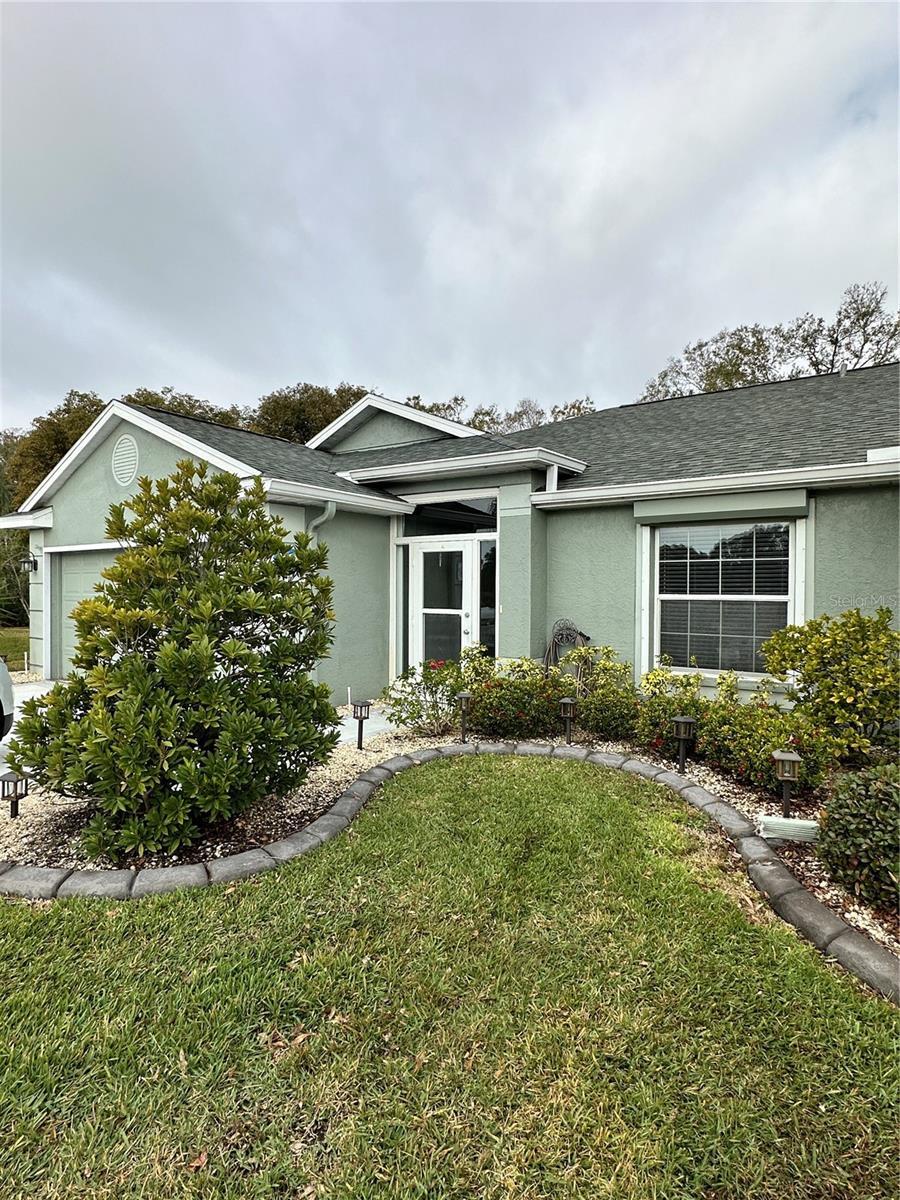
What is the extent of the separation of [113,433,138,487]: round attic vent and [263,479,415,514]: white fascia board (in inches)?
136

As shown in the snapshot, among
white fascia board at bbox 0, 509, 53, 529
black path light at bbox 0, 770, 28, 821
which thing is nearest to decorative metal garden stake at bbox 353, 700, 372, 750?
black path light at bbox 0, 770, 28, 821

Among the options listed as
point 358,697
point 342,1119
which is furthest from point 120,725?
point 358,697

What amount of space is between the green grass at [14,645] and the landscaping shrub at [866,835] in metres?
15.9

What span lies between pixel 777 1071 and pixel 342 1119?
68.5 inches

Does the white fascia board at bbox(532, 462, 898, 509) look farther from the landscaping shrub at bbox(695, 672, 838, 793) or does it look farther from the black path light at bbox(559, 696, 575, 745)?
the black path light at bbox(559, 696, 575, 745)

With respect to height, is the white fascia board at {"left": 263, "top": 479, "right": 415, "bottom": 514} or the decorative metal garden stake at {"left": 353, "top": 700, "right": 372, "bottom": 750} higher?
the white fascia board at {"left": 263, "top": 479, "right": 415, "bottom": 514}

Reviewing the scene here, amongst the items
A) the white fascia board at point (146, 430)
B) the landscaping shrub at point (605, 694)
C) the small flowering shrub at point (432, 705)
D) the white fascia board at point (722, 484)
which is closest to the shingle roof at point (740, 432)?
the white fascia board at point (722, 484)

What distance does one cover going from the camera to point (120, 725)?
3744 mm

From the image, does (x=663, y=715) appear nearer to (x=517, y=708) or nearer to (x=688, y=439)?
(x=517, y=708)

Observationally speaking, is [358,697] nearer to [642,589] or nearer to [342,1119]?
[642,589]

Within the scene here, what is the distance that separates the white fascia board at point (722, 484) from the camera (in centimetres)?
631

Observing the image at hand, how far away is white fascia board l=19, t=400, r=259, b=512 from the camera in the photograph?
8133 millimetres

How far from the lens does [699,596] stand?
7.66 meters

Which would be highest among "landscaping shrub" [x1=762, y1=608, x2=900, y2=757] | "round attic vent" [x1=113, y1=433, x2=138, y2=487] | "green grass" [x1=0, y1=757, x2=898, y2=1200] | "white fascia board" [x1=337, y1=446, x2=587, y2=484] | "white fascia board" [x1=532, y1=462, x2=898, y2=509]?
"round attic vent" [x1=113, y1=433, x2=138, y2=487]
